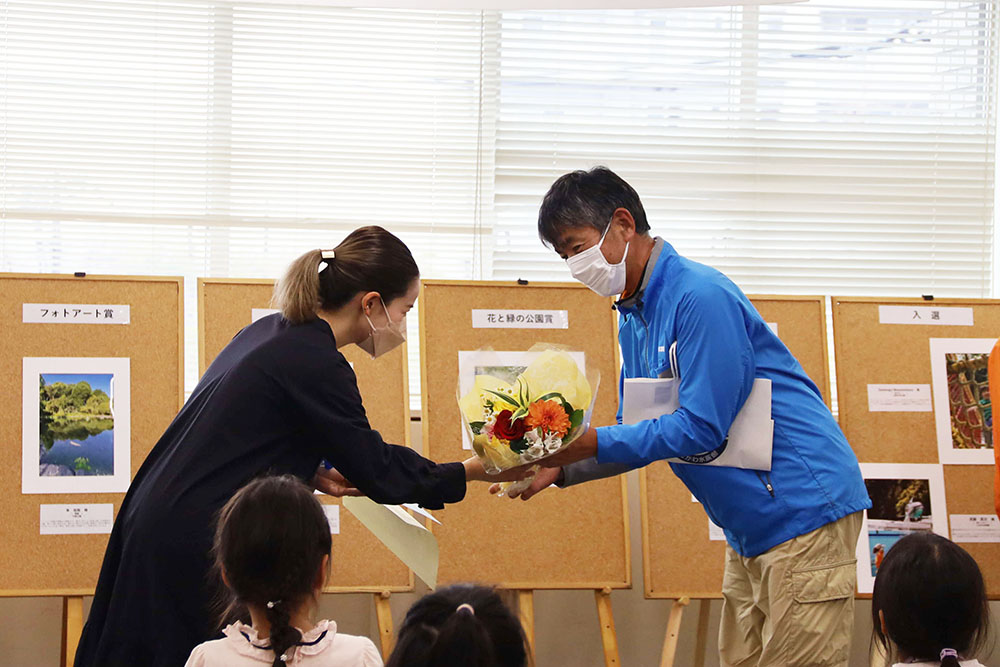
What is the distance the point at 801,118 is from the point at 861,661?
2.45 m

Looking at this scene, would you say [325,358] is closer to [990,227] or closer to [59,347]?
[59,347]

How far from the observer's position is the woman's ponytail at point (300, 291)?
2.11 metres

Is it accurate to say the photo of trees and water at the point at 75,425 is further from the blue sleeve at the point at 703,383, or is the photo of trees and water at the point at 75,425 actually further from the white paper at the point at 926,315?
the white paper at the point at 926,315

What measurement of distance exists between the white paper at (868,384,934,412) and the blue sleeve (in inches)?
75.0

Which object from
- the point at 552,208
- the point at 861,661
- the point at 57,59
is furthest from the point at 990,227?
the point at 57,59

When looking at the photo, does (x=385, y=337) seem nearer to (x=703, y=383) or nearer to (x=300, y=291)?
(x=300, y=291)

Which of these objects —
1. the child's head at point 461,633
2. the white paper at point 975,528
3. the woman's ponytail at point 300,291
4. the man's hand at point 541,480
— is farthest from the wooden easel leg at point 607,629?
the child's head at point 461,633

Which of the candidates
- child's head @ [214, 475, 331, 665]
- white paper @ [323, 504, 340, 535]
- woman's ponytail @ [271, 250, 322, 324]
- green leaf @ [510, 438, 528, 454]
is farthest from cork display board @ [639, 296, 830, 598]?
child's head @ [214, 475, 331, 665]

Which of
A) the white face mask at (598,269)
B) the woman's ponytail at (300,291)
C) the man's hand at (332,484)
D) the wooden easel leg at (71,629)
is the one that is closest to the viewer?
the woman's ponytail at (300,291)

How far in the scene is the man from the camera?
2.30m

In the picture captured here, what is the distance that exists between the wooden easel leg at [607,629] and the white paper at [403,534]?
4.83 feet

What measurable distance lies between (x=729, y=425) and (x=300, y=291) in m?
1.02

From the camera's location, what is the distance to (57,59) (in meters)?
4.28

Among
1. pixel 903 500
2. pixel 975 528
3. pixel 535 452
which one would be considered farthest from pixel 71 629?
pixel 975 528
